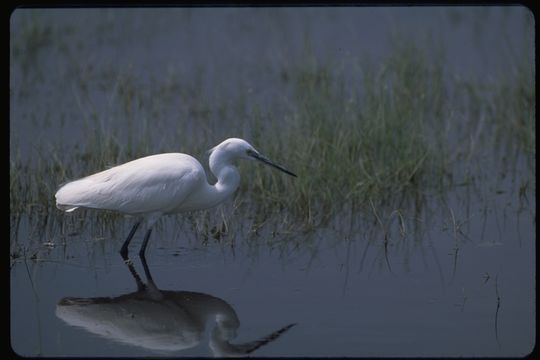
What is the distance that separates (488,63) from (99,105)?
4.93 metres

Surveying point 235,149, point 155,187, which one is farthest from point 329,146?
point 155,187

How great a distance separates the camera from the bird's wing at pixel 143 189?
6359 millimetres

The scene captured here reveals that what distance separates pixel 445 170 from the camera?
8312 mm

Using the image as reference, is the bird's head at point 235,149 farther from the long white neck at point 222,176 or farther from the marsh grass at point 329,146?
the marsh grass at point 329,146

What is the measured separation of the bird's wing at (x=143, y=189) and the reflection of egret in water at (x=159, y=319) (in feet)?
2.09

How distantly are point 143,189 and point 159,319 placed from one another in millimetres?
1219

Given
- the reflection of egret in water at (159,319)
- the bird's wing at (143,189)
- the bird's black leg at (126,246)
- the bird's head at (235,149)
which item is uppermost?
the bird's head at (235,149)

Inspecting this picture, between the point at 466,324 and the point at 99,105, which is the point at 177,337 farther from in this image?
the point at 99,105

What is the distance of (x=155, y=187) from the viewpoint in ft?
20.9

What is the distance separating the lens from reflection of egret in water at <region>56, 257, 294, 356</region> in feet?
16.7

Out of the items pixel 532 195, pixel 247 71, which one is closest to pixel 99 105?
pixel 247 71

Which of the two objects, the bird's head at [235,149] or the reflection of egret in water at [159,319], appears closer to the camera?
the reflection of egret in water at [159,319]

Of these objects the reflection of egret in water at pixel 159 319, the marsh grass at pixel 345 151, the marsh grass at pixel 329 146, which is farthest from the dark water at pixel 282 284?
the marsh grass at pixel 345 151

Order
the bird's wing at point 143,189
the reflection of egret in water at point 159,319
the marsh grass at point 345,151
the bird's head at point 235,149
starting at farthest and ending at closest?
1. the marsh grass at point 345,151
2. the bird's head at point 235,149
3. the bird's wing at point 143,189
4. the reflection of egret in water at point 159,319
